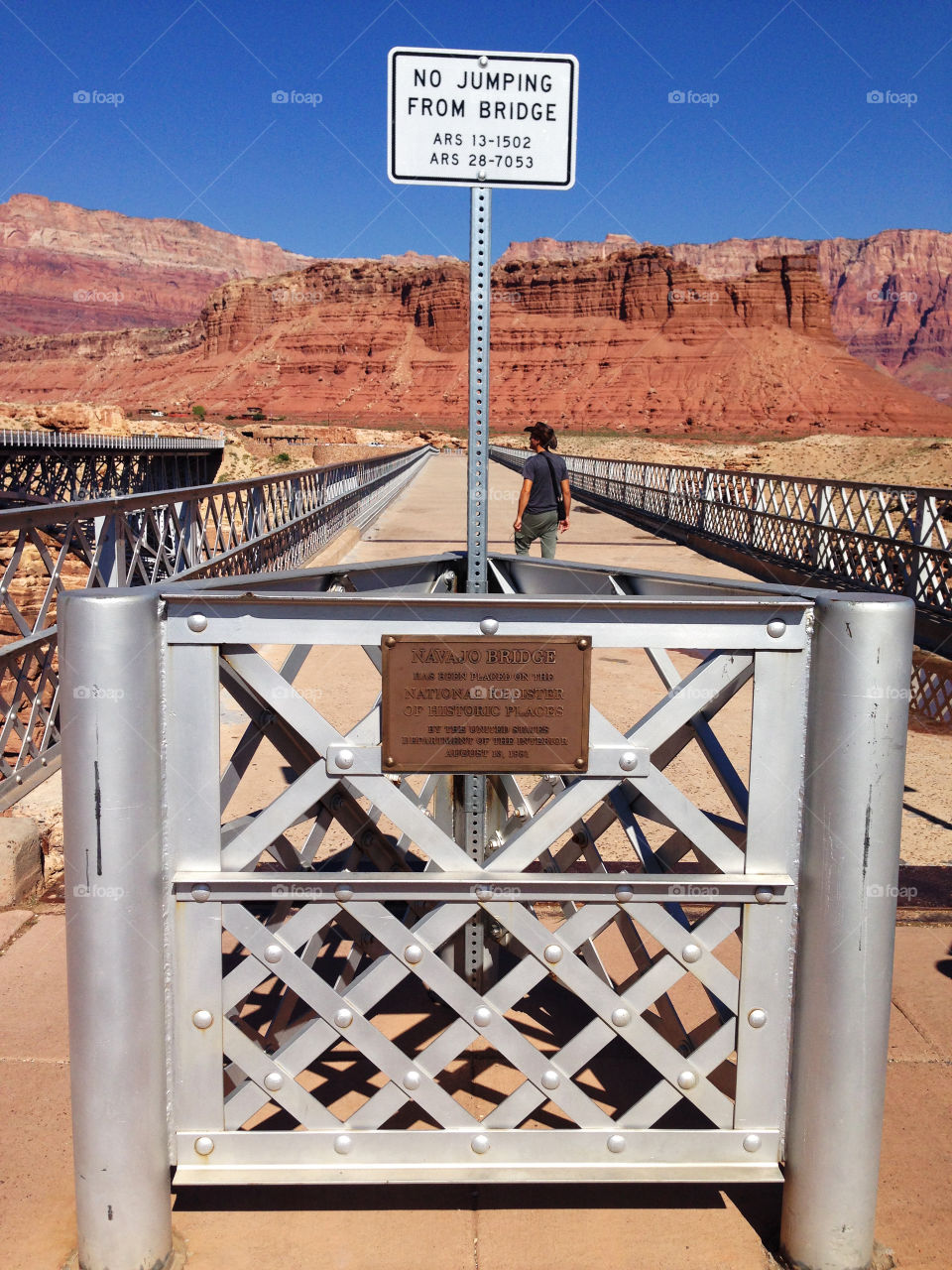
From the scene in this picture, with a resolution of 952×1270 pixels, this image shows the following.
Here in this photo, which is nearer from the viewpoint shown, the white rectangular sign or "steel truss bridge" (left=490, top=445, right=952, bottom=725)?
the white rectangular sign

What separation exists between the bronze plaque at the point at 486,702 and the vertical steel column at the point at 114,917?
0.48 meters

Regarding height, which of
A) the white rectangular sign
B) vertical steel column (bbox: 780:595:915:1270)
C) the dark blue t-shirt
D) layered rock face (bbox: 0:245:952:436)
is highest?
layered rock face (bbox: 0:245:952:436)

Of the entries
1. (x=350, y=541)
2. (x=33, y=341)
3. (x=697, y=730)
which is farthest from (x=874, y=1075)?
(x=33, y=341)

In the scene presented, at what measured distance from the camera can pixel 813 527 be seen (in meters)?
13.4

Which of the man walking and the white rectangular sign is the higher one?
the white rectangular sign

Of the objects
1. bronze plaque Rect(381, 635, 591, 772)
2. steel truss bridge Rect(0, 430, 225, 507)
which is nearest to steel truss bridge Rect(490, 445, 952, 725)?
bronze plaque Rect(381, 635, 591, 772)

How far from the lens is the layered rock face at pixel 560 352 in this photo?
108 meters

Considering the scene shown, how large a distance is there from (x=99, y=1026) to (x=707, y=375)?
116m

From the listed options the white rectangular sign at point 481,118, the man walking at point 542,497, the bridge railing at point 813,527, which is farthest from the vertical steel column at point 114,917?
the man walking at point 542,497

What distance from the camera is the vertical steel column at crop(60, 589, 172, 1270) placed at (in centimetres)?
194

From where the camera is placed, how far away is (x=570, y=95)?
2.66 metres

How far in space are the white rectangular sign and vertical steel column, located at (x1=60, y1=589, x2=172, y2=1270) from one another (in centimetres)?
144

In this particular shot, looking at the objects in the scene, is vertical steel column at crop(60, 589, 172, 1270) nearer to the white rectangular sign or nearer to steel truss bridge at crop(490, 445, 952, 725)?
the white rectangular sign

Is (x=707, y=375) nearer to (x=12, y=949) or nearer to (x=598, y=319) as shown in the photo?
→ (x=598, y=319)
